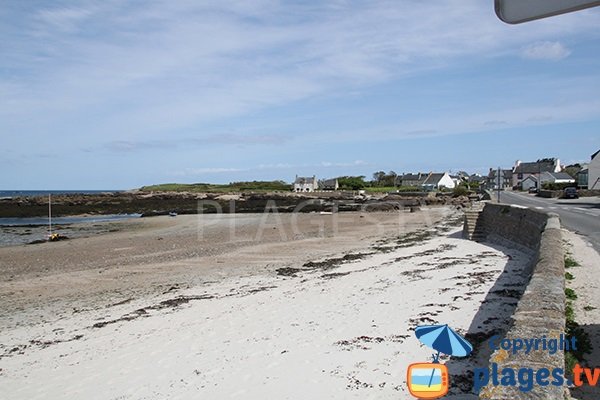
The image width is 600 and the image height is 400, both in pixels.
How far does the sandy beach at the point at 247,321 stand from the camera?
19.4ft

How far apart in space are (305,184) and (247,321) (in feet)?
327

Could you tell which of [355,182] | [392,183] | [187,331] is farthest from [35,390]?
[392,183]

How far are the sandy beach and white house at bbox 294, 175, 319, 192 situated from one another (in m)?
90.3

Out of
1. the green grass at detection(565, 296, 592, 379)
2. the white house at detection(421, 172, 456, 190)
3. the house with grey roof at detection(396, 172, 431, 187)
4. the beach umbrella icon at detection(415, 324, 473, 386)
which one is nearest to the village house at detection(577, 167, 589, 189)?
the white house at detection(421, 172, 456, 190)

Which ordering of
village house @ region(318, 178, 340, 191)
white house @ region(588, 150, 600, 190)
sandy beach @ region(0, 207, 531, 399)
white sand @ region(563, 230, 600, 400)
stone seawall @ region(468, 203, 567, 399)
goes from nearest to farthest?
stone seawall @ region(468, 203, 567, 399) < white sand @ region(563, 230, 600, 400) < sandy beach @ region(0, 207, 531, 399) < white house @ region(588, 150, 600, 190) < village house @ region(318, 178, 340, 191)

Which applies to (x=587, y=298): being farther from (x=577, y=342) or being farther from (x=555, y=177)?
(x=555, y=177)

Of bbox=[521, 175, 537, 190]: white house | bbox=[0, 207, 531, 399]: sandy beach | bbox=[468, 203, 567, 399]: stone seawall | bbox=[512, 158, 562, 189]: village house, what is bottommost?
bbox=[0, 207, 531, 399]: sandy beach

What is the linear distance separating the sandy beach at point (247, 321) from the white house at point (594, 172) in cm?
5031

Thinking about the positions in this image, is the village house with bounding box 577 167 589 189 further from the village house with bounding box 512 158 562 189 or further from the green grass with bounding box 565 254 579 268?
the green grass with bounding box 565 254 579 268

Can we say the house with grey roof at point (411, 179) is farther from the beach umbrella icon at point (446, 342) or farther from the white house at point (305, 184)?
the beach umbrella icon at point (446, 342)

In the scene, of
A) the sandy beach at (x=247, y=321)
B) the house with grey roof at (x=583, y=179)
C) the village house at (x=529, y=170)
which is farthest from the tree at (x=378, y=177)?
the sandy beach at (x=247, y=321)

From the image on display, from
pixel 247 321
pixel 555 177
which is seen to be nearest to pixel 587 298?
pixel 247 321

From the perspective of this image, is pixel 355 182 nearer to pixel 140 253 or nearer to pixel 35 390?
pixel 140 253

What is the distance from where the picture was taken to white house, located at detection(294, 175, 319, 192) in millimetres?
107438
